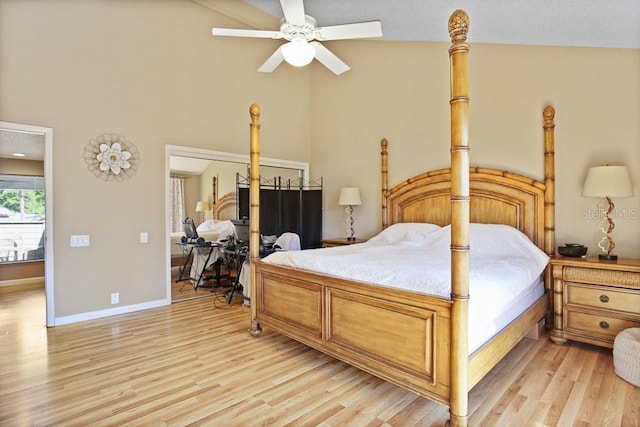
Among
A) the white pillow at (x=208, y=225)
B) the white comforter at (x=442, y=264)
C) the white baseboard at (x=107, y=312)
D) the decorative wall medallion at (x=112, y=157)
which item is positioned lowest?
the white baseboard at (x=107, y=312)

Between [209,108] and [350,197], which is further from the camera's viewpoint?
[350,197]

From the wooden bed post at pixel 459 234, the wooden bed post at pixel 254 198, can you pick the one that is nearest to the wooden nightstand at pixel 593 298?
the wooden bed post at pixel 459 234

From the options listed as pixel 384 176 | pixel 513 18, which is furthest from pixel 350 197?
pixel 513 18

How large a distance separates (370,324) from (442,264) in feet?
2.39

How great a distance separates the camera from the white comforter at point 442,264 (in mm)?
2064

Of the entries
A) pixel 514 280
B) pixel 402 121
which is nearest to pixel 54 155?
pixel 402 121

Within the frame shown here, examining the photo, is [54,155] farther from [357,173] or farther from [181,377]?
[357,173]

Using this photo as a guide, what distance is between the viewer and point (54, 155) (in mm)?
3611

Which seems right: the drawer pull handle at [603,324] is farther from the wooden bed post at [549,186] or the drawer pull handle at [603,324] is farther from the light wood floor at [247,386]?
the wooden bed post at [549,186]

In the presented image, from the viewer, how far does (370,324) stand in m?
2.30

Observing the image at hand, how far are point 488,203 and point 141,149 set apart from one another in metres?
4.24

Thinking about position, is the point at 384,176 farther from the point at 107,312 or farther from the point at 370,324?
the point at 107,312

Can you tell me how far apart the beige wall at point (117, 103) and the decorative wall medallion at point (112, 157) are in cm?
7

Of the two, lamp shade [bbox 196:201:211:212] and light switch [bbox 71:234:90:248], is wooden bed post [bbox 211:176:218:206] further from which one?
light switch [bbox 71:234:90:248]
